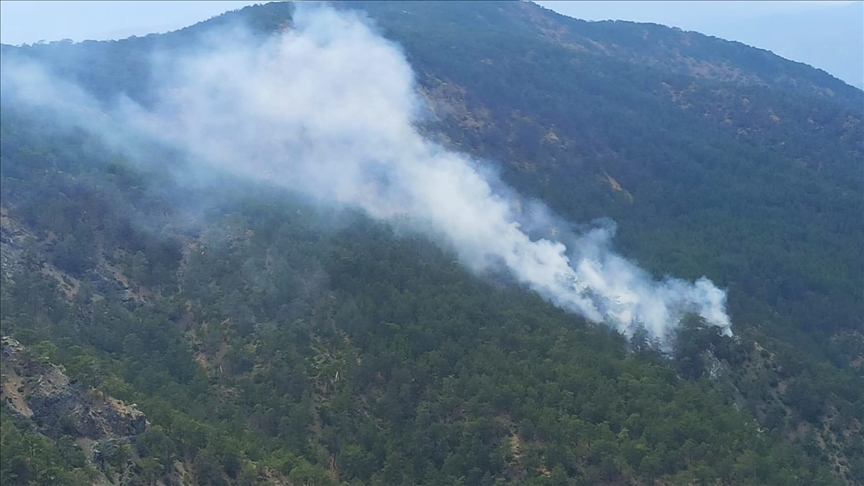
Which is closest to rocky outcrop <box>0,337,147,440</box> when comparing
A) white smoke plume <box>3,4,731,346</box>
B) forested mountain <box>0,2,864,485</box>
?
forested mountain <box>0,2,864,485</box>

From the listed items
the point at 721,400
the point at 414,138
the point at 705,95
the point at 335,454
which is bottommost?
the point at 335,454

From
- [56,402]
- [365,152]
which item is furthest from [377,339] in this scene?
[365,152]

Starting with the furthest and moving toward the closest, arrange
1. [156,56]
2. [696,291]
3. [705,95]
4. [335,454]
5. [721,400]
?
[705,95]
[156,56]
[696,291]
[721,400]
[335,454]

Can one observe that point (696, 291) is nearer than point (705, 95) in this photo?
Yes

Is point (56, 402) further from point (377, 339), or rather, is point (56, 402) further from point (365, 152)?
point (365, 152)

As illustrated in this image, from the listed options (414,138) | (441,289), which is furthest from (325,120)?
(441,289)

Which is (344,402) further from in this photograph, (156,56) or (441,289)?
(156,56)
